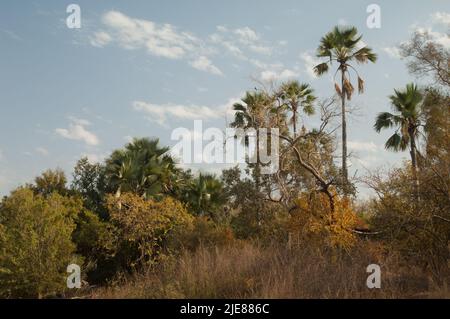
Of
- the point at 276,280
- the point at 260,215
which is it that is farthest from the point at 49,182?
the point at 276,280

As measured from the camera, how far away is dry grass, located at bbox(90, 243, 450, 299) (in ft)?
23.5

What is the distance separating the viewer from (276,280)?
22.9 ft

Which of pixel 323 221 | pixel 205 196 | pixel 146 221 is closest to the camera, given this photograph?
pixel 323 221

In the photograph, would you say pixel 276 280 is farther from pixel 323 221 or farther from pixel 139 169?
pixel 139 169

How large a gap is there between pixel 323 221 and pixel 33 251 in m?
10.7

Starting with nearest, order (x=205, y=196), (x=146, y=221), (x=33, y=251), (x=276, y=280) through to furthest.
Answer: (x=276, y=280) → (x=33, y=251) → (x=146, y=221) → (x=205, y=196)

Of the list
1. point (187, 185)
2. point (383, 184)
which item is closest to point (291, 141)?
point (383, 184)

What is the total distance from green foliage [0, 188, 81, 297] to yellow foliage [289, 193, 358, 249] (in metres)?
9.00

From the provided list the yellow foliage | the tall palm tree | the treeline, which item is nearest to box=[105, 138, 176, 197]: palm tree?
the treeline

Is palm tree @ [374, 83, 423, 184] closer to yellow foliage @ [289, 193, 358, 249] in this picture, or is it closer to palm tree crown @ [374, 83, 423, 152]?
palm tree crown @ [374, 83, 423, 152]

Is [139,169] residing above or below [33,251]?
above

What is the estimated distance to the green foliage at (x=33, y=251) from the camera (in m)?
17.1

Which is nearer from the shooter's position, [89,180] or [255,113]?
[255,113]
